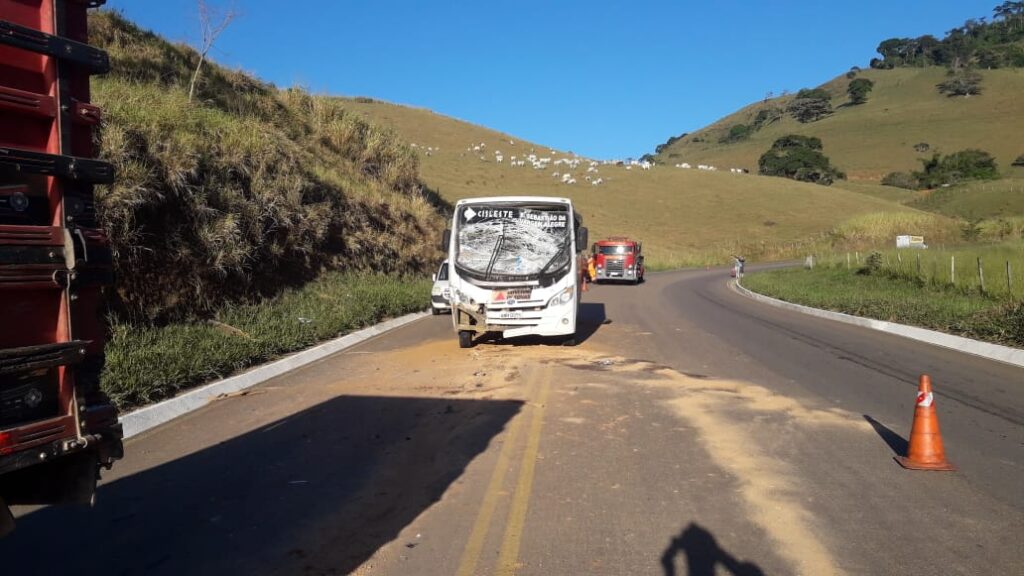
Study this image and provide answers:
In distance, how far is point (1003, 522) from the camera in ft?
17.1

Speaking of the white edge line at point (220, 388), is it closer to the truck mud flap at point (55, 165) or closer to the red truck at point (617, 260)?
the truck mud flap at point (55, 165)

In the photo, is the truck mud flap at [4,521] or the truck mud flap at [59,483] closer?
the truck mud flap at [4,521]

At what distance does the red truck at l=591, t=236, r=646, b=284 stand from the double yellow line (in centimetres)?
3041

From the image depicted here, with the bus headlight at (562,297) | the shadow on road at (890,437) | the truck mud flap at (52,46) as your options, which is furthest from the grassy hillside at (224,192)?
the shadow on road at (890,437)

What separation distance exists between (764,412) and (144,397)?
7.24 m

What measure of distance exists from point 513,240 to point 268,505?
9288mm

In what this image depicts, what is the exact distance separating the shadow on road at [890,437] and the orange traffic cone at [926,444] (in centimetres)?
41

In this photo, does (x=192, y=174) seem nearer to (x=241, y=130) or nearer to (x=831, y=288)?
(x=241, y=130)

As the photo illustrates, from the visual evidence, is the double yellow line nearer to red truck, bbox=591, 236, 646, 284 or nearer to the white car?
the white car

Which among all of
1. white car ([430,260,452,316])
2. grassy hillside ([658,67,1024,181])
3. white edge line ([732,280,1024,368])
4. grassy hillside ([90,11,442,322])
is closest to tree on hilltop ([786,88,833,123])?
Answer: grassy hillside ([658,67,1024,181])

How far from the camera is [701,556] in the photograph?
15.3 feet

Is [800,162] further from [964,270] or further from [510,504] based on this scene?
[510,504]

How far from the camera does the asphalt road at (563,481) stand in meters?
4.73

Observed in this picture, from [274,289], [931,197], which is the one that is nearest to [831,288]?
[274,289]
